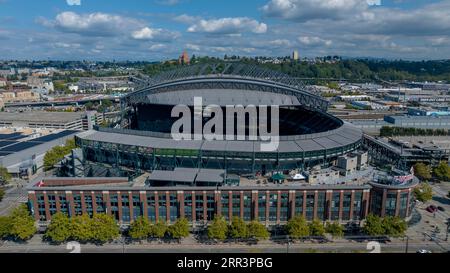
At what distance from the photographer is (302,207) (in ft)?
216

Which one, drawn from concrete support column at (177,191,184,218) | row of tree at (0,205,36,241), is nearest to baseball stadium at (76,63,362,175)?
concrete support column at (177,191,184,218)

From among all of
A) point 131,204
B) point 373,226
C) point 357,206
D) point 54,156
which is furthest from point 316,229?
point 54,156

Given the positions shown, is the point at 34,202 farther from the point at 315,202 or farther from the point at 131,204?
the point at 315,202

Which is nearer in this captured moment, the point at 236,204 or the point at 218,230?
the point at 218,230

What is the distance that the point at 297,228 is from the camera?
6109cm

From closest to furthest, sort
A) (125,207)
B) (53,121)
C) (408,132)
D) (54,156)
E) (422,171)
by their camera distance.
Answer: (125,207) < (422,171) < (54,156) < (408,132) < (53,121)

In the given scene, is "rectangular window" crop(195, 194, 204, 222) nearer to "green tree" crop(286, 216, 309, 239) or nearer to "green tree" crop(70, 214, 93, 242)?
"green tree" crop(286, 216, 309, 239)

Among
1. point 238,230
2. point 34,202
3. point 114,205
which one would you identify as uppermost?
point 34,202

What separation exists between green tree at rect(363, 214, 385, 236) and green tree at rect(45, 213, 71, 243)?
56.0 m

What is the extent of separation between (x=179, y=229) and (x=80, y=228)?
18151 millimetres

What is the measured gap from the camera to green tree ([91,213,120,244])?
60219mm

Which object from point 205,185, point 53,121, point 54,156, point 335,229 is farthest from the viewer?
point 53,121

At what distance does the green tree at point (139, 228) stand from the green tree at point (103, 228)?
3.20 m
